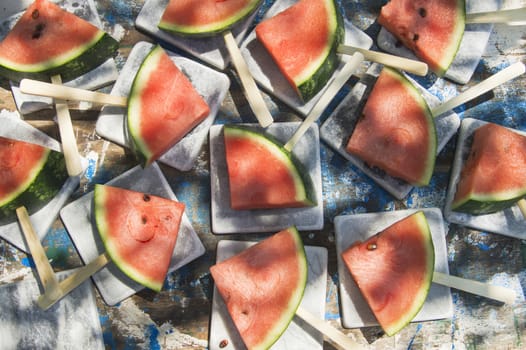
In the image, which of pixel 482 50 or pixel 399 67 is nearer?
pixel 399 67

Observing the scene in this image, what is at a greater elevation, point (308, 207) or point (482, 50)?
point (482, 50)

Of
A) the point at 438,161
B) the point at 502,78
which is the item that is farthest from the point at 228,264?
the point at 502,78

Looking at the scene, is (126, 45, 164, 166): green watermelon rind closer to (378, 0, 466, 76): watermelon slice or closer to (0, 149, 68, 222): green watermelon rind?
(0, 149, 68, 222): green watermelon rind

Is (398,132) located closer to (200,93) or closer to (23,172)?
(200,93)

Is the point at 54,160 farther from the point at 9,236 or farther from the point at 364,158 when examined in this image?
the point at 364,158

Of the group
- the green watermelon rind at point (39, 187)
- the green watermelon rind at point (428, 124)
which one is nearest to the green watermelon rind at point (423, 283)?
the green watermelon rind at point (428, 124)

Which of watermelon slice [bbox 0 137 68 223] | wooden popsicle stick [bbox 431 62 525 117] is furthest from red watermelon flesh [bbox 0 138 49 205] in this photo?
wooden popsicle stick [bbox 431 62 525 117]
